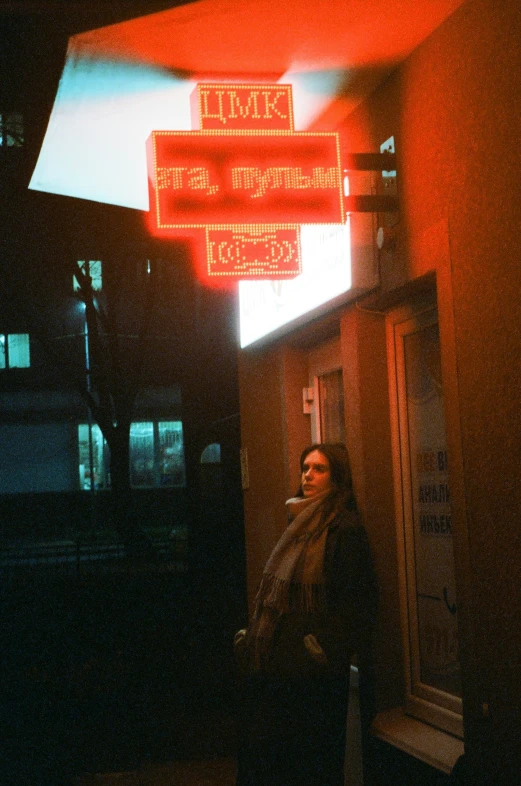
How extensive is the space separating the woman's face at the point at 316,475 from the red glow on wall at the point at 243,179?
1284mm

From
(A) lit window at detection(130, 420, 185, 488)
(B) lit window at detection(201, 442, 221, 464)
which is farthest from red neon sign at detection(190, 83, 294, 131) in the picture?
(A) lit window at detection(130, 420, 185, 488)

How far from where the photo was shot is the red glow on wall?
428 centimetres

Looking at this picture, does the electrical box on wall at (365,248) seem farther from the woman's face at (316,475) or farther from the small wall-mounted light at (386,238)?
the woman's face at (316,475)

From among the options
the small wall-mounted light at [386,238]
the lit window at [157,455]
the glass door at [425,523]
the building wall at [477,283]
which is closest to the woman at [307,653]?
the glass door at [425,523]

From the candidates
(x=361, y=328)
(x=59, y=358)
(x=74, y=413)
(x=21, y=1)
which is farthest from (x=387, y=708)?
(x=74, y=413)

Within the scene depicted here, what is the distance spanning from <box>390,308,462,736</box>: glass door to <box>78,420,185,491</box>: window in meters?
26.8

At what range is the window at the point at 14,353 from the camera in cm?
3194

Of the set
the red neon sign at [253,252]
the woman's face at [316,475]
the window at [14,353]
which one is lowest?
the woman's face at [316,475]

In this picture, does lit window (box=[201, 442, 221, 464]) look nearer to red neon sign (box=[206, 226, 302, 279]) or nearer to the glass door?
the glass door

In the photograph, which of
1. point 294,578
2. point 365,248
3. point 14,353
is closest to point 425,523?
point 294,578

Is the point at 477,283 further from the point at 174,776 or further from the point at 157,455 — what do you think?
the point at 157,455

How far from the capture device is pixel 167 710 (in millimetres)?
7648

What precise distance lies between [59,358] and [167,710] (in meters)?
13.5

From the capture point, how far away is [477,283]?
3.86 m
